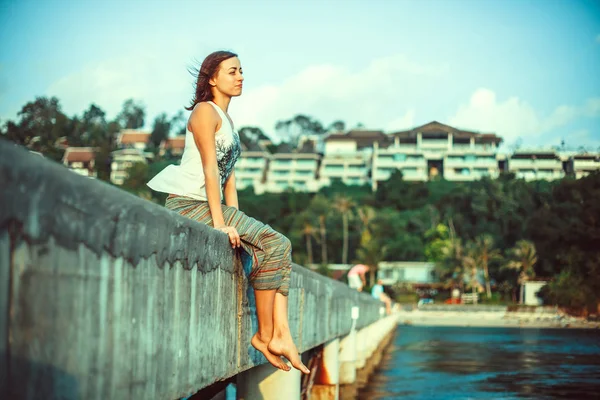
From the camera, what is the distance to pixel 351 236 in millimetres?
91312

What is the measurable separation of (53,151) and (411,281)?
58279mm

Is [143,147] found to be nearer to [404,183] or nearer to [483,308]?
[404,183]

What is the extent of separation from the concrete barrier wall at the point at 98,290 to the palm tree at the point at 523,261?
71.8 m

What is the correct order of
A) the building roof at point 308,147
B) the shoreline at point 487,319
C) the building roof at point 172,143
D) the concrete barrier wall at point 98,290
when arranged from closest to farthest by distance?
the concrete barrier wall at point 98,290 < the shoreline at point 487,319 < the building roof at point 308,147 < the building roof at point 172,143

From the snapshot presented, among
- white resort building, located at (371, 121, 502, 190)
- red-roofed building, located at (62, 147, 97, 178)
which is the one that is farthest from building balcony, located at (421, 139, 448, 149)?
red-roofed building, located at (62, 147, 97, 178)

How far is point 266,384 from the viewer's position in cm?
657

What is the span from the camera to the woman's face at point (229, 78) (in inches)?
204

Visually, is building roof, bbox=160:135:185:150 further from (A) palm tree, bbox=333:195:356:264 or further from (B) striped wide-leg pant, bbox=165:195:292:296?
(B) striped wide-leg pant, bbox=165:195:292:296

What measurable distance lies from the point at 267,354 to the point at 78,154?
126415 millimetres

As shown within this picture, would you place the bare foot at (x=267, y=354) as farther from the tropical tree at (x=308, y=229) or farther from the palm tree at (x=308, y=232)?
the tropical tree at (x=308, y=229)

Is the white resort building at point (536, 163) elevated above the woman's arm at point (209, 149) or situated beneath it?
elevated above

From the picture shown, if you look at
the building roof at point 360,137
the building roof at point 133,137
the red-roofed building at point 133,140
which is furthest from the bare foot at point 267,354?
the building roof at point 133,137

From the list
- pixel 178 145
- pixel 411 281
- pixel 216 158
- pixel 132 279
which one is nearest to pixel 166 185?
pixel 216 158

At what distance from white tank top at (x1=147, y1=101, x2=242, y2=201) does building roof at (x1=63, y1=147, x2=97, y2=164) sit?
119562mm
